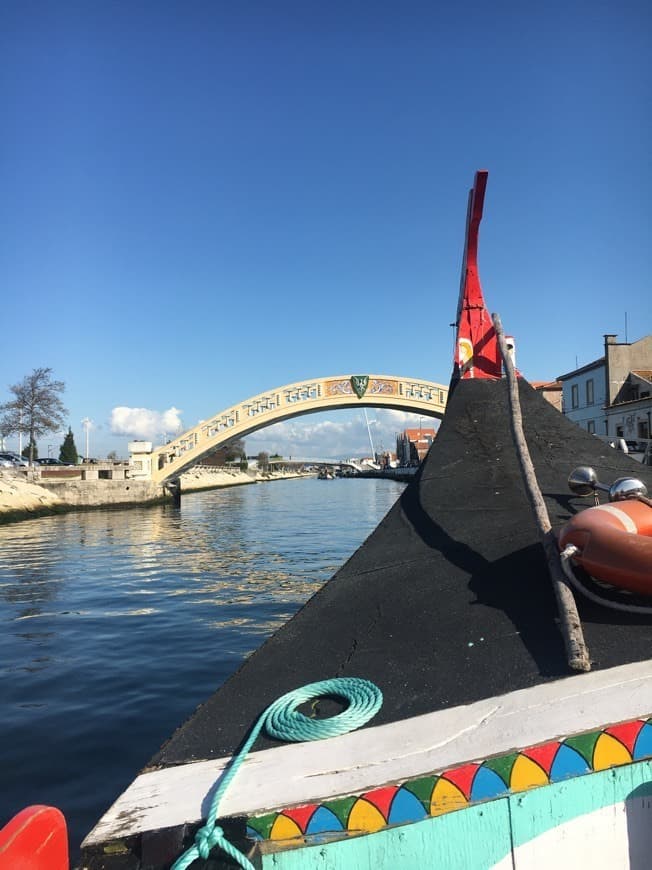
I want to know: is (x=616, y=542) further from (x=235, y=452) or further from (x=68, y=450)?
(x=235, y=452)

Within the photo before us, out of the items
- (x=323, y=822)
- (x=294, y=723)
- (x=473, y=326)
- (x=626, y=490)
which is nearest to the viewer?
(x=323, y=822)

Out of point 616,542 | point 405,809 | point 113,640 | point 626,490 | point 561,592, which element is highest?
point 626,490

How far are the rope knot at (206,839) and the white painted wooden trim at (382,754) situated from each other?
0.29ft

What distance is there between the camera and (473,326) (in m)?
6.07

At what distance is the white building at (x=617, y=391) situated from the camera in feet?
95.4

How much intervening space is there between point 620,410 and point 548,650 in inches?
1234

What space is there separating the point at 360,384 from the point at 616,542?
3373cm

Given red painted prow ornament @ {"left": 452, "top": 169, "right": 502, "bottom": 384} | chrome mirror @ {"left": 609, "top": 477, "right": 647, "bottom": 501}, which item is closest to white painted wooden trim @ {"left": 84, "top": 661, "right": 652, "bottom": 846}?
chrome mirror @ {"left": 609, "top": 477, "right": 647, "bottom": 501}

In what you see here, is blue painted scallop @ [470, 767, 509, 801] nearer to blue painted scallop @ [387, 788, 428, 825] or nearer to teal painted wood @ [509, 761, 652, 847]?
teal painted wood @ [509, 761, 652, 847]

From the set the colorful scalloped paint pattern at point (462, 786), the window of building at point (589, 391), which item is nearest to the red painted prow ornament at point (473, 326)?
the colorful scalloped paint pattern at point (462, 786)

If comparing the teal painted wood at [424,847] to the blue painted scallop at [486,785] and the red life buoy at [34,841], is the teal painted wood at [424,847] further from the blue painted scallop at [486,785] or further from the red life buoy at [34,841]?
the red life buoy at [34,841]

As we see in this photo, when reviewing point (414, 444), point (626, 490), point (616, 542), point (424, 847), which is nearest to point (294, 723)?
point (424, 847)

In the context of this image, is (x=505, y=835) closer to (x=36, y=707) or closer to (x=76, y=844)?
(x=76, y=844)

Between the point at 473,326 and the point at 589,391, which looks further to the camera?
the point at 589,391
